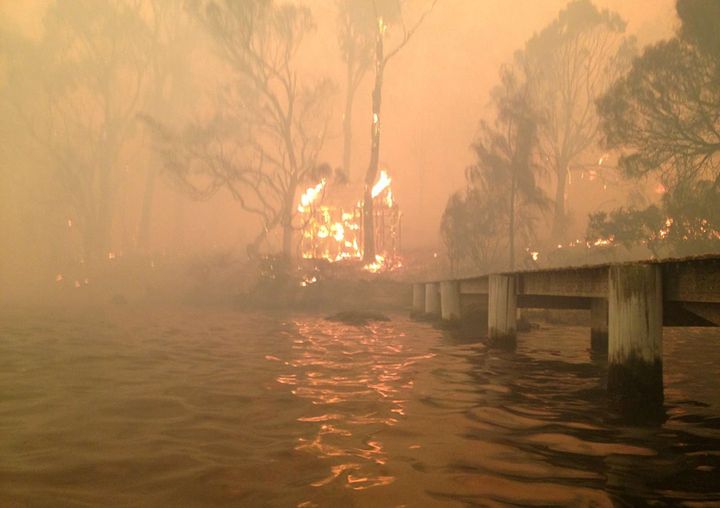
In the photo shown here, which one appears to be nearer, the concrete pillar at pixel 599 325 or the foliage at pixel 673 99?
the concrete pillar at pixel 599 325

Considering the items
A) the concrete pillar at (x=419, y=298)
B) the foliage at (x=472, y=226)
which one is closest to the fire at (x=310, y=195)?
the foliage at (x=472, y=226)

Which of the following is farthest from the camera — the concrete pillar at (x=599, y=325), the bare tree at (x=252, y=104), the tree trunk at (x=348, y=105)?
the tree trunk at (x=348, y=105)

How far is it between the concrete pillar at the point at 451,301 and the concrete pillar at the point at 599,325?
4.87 metres

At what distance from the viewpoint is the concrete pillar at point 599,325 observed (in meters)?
10.5

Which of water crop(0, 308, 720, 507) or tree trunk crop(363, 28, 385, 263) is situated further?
tree trunk crop(363, 28, 385, 263)

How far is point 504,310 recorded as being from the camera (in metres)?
10.3

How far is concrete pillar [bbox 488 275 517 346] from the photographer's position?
10.1 metres

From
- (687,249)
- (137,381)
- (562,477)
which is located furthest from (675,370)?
(687,249)

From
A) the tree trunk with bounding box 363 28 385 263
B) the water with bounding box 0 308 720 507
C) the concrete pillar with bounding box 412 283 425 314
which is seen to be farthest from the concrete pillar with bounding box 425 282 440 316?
the tree trunk with bounding box 363 28 385 263

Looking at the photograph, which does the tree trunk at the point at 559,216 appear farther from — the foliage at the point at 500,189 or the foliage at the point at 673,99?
the foliage at the point at 673,99

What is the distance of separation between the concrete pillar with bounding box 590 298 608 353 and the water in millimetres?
1221

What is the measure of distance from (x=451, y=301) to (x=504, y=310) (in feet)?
16.3

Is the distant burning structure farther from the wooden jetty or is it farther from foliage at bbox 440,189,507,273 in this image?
the wooden jetty

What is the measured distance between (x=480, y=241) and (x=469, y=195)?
8.79 feet
